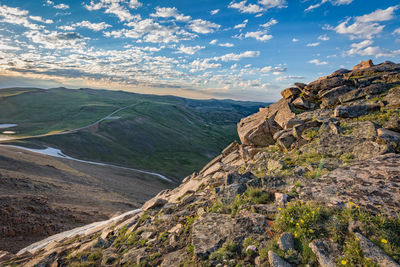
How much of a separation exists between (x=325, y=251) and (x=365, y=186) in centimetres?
334

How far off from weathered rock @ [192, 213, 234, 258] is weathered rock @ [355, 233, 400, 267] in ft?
11.4

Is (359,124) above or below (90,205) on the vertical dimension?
above

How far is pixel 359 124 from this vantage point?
12.7 metres

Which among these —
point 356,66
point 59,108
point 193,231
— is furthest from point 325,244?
point 59,108

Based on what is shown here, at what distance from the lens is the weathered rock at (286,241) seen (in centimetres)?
548

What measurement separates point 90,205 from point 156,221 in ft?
69.9

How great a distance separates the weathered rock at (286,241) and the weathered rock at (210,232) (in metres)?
1.70

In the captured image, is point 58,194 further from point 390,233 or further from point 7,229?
point 390,233

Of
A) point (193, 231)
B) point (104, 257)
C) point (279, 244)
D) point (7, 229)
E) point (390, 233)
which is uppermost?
point (390, 233)

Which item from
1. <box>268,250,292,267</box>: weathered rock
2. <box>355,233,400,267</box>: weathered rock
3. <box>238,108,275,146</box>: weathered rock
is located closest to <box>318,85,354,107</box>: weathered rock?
<box>238,108,275,146</box>: weathered rock

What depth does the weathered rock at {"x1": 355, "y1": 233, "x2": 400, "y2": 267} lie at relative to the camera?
4.49 metres

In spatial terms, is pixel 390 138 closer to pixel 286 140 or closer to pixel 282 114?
pixel 286 140

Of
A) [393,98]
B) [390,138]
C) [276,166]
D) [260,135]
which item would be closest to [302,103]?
[260,135]

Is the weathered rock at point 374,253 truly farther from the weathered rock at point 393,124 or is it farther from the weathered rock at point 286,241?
the weathered rock at point 393,124
